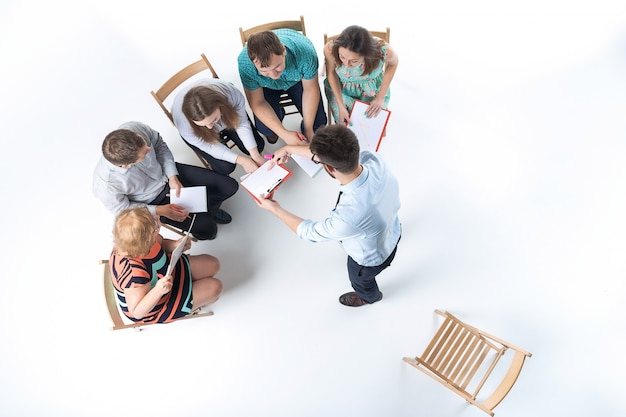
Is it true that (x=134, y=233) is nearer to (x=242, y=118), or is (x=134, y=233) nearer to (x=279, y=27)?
(x=242, y=118)

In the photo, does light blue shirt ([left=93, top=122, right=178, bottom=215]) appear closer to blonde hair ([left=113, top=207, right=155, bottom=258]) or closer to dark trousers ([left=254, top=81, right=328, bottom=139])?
blonde hair ([left=113, top=207, right=155, bottom=258])

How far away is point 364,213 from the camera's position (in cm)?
167

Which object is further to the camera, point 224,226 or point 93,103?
point 93,103

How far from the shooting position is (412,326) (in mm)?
2553

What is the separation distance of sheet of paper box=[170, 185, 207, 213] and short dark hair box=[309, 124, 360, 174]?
110cm

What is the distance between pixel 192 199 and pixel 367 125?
119 cm

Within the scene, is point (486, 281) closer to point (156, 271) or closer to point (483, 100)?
point (483, 100)

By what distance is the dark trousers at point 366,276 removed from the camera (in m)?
2.14

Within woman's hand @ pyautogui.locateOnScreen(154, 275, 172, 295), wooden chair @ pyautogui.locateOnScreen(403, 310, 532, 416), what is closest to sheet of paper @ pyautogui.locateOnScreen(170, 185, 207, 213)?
woman's hand @ pyautogui.locateOnScreen(154, 275, 172, 295)

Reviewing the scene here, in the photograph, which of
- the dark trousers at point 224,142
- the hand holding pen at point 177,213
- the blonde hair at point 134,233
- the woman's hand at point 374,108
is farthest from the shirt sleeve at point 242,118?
the blonde hair at point 134,233

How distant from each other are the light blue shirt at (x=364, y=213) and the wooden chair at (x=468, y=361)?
2.30 ft

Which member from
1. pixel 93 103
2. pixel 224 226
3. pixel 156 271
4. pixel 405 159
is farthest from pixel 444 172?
pixel 93 103

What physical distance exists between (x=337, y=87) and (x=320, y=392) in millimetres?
1941

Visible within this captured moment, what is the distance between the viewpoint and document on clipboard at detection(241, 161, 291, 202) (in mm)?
2379
